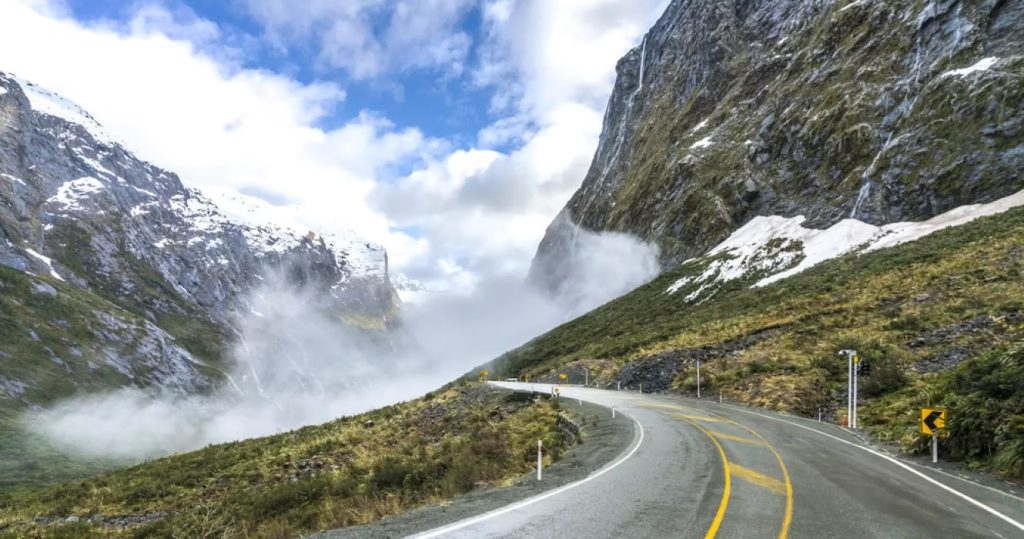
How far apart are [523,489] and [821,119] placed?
90346 millimetres

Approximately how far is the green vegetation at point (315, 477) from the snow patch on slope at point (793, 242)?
1998 inches

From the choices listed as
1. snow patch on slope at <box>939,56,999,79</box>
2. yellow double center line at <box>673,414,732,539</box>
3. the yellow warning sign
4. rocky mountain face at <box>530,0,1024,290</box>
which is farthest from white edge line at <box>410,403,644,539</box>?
snow patch on slope at <box>939,56,999,79</box>

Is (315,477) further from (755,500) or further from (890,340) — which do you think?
(890,340)

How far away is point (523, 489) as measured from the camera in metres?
11.7

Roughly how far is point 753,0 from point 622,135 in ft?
162

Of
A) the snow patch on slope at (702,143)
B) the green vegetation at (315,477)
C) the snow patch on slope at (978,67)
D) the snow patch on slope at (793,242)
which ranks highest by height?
the snow patch on slope at (702,143)

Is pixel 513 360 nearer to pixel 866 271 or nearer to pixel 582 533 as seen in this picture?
pixel 866 271

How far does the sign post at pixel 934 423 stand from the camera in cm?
1514

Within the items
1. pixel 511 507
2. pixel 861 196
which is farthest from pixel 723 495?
pixel 861 196

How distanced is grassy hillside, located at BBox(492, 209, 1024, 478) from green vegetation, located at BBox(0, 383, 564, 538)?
477 inches

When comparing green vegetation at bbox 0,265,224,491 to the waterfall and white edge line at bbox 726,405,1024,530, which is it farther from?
the waterfall

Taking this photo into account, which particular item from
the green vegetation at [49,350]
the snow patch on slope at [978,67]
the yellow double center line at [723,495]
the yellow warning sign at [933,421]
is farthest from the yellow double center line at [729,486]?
the green vegetation at [49,350]

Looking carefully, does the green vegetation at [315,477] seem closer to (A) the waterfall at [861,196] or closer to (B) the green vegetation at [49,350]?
(A) the waterfall at [861,196]

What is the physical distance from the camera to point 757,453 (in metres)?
15.6
